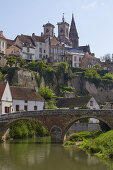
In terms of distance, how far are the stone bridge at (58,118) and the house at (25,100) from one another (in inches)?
323

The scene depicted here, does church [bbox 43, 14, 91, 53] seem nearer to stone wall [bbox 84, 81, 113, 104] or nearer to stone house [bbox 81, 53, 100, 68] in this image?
stone house [bbox 81, 53, 100, 68]

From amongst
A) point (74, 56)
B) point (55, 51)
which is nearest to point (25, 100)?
point (55, 51)

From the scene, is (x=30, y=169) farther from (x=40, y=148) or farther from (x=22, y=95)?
(x=22, y=95)

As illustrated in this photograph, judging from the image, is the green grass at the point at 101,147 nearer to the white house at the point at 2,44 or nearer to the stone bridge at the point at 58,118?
the stone bridge at the point at 58,118

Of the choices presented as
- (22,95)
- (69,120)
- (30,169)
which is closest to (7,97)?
(22,95)

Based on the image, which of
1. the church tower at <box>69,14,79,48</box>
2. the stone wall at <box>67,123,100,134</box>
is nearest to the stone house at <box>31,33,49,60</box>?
the church tower at <box>69,14,79,48</box>

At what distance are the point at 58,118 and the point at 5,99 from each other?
9308mm

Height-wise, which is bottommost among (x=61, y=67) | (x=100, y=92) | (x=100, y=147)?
(x=100, y=147)

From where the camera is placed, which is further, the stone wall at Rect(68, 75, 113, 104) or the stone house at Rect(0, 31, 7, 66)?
the stone wall at Rect(68, 75, 113, 104)

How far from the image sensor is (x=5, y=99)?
48719 millimetres

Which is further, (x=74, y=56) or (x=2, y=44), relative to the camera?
(x=74, y=56)

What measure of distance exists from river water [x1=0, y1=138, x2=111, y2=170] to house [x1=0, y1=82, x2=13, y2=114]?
8.02 metres

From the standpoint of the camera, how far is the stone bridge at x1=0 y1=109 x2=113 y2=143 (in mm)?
42375

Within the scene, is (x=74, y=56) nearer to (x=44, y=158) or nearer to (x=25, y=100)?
(x=25, y=100)
